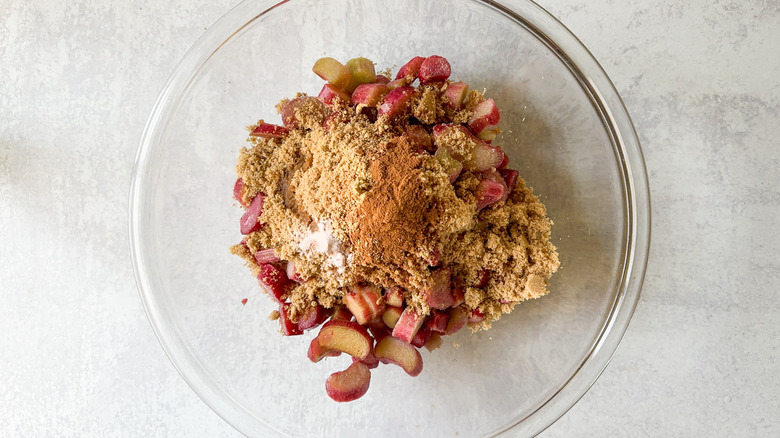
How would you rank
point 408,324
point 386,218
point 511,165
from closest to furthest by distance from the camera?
point 386,218
point 408,324
point 511,165

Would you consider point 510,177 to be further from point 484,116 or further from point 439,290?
point 439,290

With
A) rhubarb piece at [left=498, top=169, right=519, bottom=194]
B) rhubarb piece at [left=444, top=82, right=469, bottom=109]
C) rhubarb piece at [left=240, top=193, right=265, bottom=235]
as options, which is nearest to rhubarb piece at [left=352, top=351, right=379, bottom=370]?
rhubarb piece at [left=240, top=193, right=265, bottom=235]

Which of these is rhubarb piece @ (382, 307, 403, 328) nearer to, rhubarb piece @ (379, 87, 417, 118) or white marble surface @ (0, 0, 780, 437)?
rhubarb piece @ (379, 87, 417, 118)

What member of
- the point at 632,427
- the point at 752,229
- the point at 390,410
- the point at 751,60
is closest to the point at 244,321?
the point at 390,410

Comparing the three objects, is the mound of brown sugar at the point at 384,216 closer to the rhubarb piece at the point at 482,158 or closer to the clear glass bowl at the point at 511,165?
the rhubarb piece at the point at 482,158

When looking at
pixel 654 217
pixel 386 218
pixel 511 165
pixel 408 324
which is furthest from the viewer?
pixel 654 217

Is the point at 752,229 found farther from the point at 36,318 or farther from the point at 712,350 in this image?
the point at 36,318

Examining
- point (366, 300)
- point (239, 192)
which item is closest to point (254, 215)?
point (239, 192)
